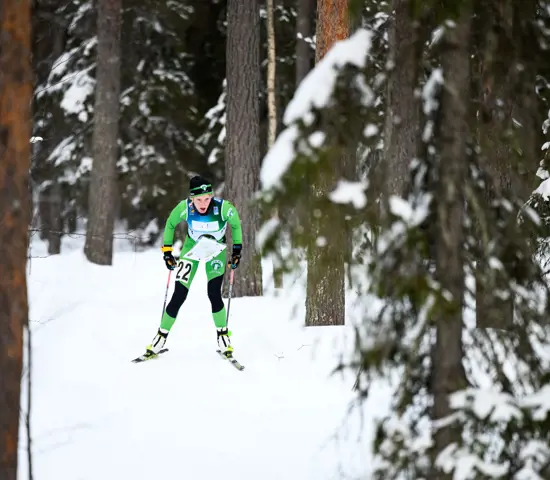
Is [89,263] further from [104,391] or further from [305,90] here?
[305,90]

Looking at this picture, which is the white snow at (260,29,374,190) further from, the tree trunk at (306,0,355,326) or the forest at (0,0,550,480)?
the tree trunk at (306,0,355,326)

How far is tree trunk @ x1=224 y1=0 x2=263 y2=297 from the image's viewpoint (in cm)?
1171

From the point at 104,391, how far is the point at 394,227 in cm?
515

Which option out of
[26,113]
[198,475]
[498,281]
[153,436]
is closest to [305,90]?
[498,281]

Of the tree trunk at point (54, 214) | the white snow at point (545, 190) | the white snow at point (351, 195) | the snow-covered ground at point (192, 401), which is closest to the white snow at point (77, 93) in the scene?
the tree trunk at point (54, 214)

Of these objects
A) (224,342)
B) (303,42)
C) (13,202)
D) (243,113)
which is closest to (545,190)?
(224,342)

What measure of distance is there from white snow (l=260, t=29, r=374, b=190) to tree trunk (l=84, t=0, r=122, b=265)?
1260 cm

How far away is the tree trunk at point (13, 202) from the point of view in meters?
4.92

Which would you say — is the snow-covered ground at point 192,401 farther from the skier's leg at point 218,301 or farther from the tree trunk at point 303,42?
the tree trunk at point 303,42

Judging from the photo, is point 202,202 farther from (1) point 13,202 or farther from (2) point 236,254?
(1) point 13,202

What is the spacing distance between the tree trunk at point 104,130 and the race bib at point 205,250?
7245 millimetres

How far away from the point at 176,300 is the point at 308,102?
564 cm

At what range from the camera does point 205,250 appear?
30.0 ft

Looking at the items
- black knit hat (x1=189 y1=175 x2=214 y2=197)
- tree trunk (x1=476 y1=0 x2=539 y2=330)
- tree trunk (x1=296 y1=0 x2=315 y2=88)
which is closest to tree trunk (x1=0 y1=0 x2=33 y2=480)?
tree trunk (x1=476 y1=0 x2=539 y2=330)
